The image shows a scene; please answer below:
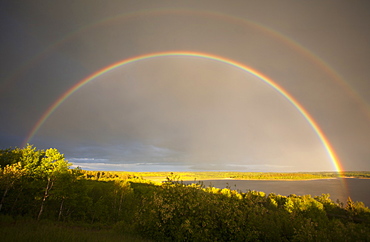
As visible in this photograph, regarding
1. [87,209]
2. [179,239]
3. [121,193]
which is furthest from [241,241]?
[121,193]

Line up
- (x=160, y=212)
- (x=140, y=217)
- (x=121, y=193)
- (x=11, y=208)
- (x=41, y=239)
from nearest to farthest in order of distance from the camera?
(x=41, y=239) < (x=160, y=212) < (x=140, y=217) < (x=11, y=208) < (x=121, y=193)

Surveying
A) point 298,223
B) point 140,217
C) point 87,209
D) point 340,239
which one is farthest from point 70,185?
point 340,239

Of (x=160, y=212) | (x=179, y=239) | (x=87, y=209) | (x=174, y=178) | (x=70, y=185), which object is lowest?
(x=87, y=209)

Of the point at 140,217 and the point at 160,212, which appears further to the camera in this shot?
the point at 140,217

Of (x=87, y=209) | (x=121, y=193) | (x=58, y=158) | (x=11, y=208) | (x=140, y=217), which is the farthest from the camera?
(x=121, y=193)

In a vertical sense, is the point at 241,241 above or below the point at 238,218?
below

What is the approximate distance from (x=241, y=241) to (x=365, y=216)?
60.1m

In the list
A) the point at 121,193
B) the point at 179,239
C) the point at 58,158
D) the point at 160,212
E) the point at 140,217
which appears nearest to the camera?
the point at 179,239

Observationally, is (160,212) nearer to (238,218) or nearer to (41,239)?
(238,218)

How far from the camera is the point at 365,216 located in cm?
4738

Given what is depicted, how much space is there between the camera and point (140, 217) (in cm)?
1256

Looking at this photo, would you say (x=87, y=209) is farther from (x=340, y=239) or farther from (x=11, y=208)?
(x=340, y=239)

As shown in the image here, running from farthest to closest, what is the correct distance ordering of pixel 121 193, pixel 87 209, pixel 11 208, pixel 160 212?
pixel 121 193, pixel 87 209, pixel 11 208, pixel 160 212

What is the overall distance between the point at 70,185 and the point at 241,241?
3385cm
